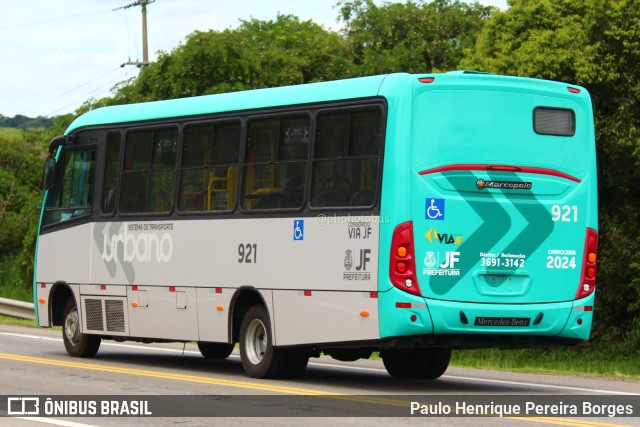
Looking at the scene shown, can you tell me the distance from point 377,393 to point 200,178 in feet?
13.7

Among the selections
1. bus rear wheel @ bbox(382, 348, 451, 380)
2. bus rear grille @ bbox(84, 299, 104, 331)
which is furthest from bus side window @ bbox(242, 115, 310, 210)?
bus rear grille @ bbox(84, 299, 104, 331)

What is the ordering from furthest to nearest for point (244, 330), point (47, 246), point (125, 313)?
point (47, 246) < point (125, 313) < point (244, 330)

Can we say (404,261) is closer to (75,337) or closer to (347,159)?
(347,159)

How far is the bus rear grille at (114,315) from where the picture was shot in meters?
18.1

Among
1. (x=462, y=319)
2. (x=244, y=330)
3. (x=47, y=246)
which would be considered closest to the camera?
(x=462, y=319)

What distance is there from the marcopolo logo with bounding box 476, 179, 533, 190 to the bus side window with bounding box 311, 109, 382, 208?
1070 mm

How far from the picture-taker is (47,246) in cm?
1978

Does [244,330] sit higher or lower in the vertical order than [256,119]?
lower

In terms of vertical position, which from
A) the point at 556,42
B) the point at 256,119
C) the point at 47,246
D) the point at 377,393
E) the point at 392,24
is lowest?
the point at 377,393

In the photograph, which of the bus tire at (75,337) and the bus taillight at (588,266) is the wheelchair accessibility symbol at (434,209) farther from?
the bus tire at (75,337)

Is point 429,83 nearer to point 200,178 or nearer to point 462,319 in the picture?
point 462,319

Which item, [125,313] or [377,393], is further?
[125,313]

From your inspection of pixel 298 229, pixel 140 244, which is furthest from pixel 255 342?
pixel 140 244

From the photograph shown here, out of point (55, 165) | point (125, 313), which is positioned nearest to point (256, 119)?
point (125, 313)
